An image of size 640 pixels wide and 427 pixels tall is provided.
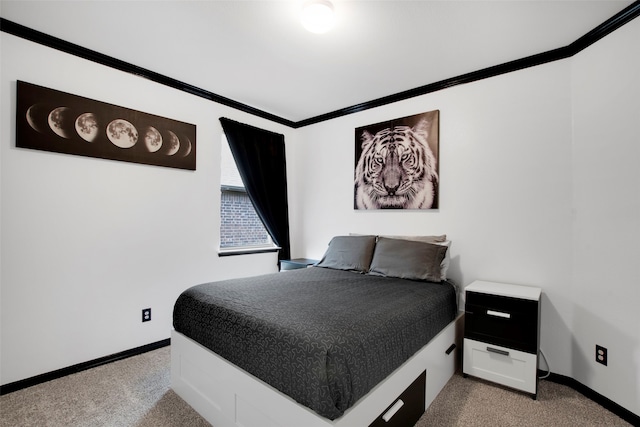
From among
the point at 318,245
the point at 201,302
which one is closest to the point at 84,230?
the point at 201,302

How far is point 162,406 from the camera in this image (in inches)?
73.2

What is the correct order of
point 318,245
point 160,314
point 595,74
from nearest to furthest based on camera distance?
point 595,74 → point 160,314 → point 318,245

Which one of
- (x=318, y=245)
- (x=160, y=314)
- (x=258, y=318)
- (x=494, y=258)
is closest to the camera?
(x=258, y=318)

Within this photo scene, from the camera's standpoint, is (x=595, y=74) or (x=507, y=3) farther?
(x=595, y=74)

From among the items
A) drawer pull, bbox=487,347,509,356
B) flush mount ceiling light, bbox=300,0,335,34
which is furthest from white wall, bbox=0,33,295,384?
drawer pull, bbox=487,347,509,356

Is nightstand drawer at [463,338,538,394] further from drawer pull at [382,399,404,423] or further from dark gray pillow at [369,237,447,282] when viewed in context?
drawer pull at [382,399,404,423]

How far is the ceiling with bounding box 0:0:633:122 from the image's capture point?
6.11 feet

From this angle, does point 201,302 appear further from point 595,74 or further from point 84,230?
point 595,74

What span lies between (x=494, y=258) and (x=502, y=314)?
1.87 feet

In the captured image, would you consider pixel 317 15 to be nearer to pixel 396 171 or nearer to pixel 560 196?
pixel 396 171

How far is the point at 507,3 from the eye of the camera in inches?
71.5

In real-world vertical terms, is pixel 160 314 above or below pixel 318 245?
below

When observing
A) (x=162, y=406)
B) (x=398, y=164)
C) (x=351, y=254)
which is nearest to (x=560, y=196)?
(x=398, y=164)

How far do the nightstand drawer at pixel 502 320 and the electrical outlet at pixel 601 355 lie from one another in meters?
0.44
